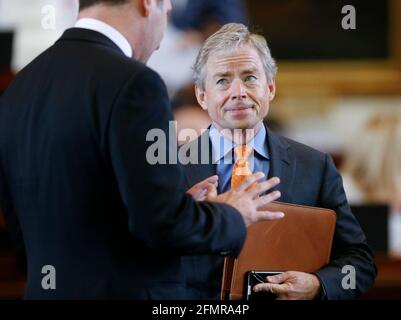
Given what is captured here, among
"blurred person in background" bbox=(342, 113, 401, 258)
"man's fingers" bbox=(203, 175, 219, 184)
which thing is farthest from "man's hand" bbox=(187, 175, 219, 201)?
"blurred person in background" bbox=(342, 113, 401, 258)

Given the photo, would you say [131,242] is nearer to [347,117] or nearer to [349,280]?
[349,280]

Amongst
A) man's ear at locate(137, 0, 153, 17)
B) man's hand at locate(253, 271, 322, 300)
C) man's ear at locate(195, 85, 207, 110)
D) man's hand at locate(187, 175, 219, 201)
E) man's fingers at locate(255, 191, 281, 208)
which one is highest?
man's ear at locate(137, 0, 153, 17)

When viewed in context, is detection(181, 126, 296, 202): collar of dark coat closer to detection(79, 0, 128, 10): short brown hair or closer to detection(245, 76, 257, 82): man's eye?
detection(245, 76, 257, 82): man's eye

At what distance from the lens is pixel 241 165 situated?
1877mm

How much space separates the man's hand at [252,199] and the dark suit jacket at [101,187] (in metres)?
0.03

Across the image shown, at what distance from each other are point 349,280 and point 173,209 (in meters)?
0.48

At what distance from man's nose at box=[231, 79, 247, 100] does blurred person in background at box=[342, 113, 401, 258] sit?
7.53ft

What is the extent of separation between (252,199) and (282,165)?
22 cm

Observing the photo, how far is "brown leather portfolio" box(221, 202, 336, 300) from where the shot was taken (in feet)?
6.01

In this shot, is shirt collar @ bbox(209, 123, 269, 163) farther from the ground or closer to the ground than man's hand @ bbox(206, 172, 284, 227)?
farther from the ground

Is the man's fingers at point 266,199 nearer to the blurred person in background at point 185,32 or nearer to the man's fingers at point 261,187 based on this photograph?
the man's fingers at point 261,187

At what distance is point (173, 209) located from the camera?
5.25ft

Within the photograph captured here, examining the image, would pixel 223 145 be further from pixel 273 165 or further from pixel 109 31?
pixel 109 31

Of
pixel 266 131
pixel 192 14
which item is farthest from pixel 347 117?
pixel 266 131
